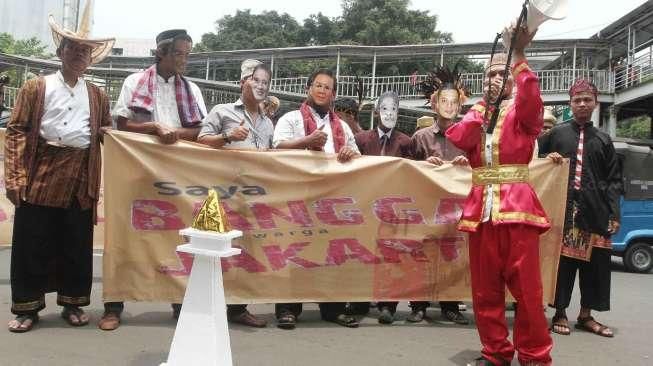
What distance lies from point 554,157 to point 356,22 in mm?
31440

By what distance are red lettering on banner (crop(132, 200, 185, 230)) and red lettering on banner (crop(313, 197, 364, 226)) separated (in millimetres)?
953

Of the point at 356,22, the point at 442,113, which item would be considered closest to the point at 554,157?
the point at 442,113

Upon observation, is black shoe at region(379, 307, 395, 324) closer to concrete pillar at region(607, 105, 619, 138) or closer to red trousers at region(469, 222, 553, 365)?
red trousers at region(469, 222, 553, 365)

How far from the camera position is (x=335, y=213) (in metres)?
4.08

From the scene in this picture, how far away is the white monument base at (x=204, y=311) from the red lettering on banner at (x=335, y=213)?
65.2 inches

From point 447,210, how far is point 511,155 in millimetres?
1126

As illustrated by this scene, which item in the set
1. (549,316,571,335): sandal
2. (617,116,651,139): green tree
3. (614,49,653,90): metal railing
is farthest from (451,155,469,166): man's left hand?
(617,116,651,139): green tree

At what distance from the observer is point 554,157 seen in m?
4.15

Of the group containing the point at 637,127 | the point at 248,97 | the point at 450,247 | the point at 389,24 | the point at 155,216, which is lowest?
the point at 450,247

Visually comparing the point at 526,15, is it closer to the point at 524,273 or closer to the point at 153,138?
the point at 524,273

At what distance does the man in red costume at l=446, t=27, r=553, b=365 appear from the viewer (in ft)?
10.1

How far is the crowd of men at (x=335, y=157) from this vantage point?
3146mm

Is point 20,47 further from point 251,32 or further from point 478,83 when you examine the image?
point 478,83

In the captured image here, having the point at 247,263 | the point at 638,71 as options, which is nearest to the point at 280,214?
the point at 247,263
